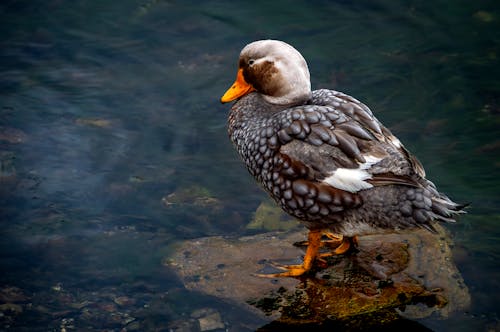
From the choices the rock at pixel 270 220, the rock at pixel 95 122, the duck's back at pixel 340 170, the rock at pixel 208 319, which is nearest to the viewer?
the duck's back at pixel 340 170

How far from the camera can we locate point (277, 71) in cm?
Result: 480

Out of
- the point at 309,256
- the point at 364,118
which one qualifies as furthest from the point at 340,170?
the point at 309,256

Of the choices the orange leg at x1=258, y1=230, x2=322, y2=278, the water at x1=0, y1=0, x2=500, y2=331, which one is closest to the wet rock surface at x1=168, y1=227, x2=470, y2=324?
the orange leg at x1=258, y1=230, x2=322, y2=278

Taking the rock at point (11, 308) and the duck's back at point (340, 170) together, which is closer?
the duck's back at point (340, 170)

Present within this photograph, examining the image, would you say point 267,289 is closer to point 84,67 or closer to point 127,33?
point 84,67

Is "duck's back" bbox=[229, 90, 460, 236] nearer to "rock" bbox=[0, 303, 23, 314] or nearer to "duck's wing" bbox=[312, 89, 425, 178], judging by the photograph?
A: "duck's wing" bbox=[312, 89, 425, 178]

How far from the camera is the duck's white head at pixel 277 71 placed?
4.77m

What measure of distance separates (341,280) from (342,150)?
1.02m

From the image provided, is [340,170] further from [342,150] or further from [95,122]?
[95,122]

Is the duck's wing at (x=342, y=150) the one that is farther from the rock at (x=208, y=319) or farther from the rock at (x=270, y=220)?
the rock at (x=270, y=220)

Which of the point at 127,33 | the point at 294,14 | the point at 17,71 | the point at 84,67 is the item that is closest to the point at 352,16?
the point at 294,14

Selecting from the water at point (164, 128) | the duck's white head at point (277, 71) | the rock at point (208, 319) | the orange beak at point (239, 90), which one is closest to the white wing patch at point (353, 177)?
the duck's white head at point (277, 71)

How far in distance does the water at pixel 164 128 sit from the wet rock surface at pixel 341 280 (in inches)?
6.8

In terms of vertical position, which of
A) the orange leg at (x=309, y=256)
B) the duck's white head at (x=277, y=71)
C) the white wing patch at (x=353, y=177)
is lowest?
the orange leg at (x=309, y=256)
